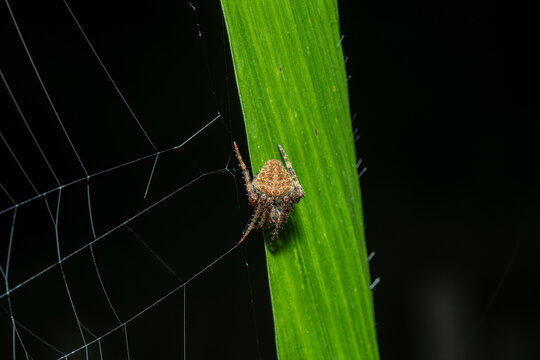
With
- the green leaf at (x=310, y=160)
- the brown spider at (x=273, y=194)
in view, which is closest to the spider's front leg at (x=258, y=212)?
the brown spider at (x=273, y=194)

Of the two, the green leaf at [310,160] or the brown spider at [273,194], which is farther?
the brown spider at [273,194]

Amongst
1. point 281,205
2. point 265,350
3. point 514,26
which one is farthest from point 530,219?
point 281,205

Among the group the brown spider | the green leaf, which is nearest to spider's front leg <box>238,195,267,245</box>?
the brown spider

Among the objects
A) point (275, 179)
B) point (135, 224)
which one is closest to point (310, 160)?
point (275, 179)

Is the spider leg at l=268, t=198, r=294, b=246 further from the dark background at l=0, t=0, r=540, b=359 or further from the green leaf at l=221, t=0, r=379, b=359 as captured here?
the dark background at l=0, t=0, r=540, b=359

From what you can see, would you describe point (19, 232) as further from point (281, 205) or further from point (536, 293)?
point (536, 293)

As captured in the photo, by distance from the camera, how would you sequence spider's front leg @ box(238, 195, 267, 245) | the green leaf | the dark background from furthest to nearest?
the dark background < spider's front leg @ box(238, 195, 267, 245) < the green leaf

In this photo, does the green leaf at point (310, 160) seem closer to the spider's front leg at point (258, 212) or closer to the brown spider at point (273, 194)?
the brown spider at point (273, 194)
